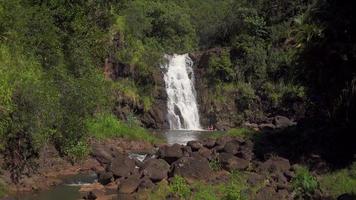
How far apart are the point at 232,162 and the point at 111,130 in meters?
12.6

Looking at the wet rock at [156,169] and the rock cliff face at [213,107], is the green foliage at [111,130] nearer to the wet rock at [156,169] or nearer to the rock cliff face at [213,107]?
the wet rock at [156,169]

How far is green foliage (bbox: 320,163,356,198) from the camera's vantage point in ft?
59.0

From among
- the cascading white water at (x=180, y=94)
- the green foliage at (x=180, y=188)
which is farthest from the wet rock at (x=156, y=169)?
the cascading white water at (x=180, y=94)

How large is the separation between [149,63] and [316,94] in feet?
85.7

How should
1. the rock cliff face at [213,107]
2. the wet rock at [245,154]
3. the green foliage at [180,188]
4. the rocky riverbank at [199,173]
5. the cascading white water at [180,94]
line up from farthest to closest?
the rock cliff face at [213,107], the cascading white water at [180,94], the wet rock at [245,154], the rocky riverbank at [199,173], the green foliage at [180,188]

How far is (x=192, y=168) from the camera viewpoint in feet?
68.4

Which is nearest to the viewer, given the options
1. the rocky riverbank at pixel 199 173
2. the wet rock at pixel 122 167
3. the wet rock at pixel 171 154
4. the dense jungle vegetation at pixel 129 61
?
the rocky riverbank at pixel 199 173

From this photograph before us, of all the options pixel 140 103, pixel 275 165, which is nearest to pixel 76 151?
pixel 275 165

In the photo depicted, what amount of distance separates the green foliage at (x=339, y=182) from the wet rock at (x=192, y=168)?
4.31m

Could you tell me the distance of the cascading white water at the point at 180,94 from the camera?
4622 cm

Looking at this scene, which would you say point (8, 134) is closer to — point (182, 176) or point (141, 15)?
point (182, 176)

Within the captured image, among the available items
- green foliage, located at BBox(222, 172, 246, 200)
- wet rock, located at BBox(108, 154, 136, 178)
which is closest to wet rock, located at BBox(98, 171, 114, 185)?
wet rock, located at BBox(108, 154, 136, 178)

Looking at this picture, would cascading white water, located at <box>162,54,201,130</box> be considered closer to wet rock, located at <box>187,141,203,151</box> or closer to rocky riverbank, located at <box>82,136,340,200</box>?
wet rock, located at <box>187,141,203,151</box>

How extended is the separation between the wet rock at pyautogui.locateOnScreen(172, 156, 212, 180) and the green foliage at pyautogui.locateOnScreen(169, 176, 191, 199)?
789 millimetres
